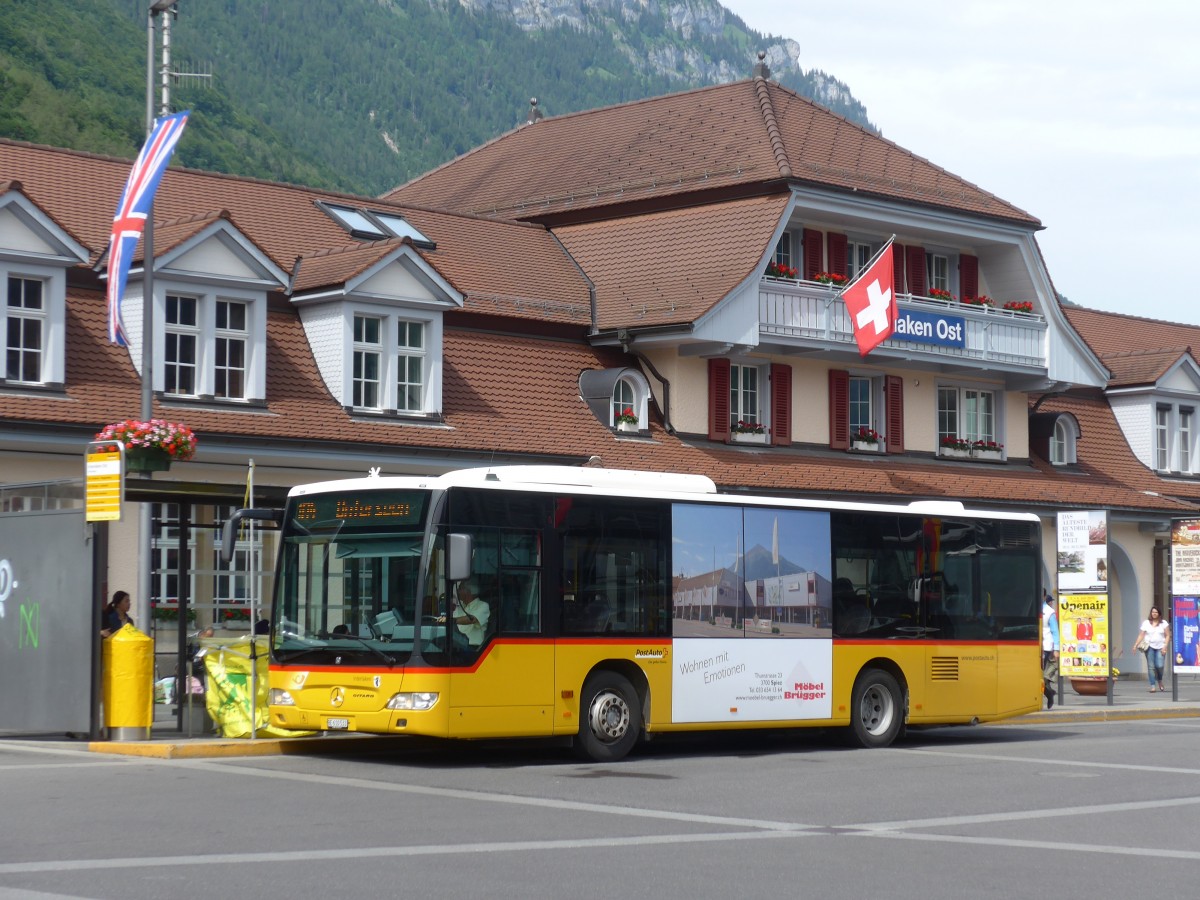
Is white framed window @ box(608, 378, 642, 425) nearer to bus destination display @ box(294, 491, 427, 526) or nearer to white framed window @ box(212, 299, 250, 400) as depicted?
white framed window @ box(212, 299, 250, 400)

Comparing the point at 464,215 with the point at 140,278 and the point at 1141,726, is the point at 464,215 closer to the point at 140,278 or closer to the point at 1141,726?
the point at 140,278

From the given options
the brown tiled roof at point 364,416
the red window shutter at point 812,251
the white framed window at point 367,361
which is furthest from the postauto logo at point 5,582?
the red window shutter at point 812,251

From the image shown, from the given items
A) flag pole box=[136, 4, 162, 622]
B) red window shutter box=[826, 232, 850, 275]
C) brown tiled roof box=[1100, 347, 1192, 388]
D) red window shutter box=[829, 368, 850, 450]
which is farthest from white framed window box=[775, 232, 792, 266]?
flag pole box=[136, 4, 162, 622]

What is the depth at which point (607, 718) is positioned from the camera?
20.0 metres

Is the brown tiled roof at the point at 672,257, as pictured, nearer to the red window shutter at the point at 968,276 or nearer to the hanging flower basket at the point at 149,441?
the red window shutter at the point at 968,276

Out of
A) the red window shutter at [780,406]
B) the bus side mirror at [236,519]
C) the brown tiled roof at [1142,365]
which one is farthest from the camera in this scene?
the brown tiled roof at [1142,365]

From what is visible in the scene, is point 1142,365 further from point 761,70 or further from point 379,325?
point 379,325

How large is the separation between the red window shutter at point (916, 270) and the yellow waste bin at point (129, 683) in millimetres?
22804

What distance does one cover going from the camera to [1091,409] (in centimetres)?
4541

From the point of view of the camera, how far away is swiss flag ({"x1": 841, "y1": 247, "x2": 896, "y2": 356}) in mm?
35625

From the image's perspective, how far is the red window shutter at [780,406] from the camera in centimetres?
3659

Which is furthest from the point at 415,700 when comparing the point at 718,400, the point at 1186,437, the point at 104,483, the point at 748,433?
the point at 1186,437

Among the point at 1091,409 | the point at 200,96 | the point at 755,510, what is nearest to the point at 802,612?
the point at 755,510

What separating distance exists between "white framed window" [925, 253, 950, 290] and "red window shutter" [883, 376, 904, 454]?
8.13 ft
